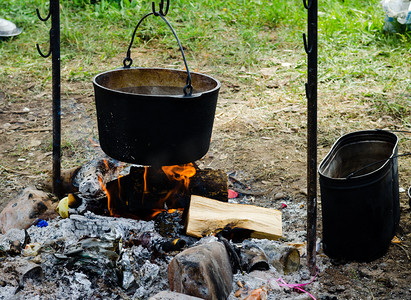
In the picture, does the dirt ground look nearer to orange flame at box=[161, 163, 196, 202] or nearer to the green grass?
the green grass

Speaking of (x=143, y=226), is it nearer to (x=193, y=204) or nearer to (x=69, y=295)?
(x=193, y=204)

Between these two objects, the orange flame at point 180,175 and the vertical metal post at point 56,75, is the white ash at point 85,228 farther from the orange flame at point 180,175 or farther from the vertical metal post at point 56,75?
the vertical metal post at point 56,75

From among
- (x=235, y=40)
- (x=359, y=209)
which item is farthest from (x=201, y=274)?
(x=235, y=40)

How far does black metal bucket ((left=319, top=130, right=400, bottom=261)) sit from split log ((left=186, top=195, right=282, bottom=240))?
349 mm

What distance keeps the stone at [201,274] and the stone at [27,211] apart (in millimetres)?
1147

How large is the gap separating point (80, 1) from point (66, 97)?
3412mm

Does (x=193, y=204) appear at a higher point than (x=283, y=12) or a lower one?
lower

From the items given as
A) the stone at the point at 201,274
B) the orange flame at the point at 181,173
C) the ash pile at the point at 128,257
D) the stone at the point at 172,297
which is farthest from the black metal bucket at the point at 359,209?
the stone at the point at 172,297

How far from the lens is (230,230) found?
300 centimetres

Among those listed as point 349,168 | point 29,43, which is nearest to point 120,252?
→ point 349,168

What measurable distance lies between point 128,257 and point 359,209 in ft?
4.35

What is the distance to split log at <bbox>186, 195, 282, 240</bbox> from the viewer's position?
9.72ft

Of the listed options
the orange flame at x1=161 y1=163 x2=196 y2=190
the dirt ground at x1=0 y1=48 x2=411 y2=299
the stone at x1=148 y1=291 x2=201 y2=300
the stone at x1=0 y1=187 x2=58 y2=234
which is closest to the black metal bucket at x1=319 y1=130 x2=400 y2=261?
the dirt ground at x1=0 y1=48 x2=411 y2=299

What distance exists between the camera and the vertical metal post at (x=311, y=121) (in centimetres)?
238
